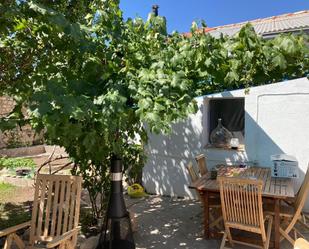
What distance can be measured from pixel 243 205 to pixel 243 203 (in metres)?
0.04

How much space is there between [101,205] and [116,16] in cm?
334

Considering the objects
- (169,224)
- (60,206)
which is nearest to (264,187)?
(169,224)

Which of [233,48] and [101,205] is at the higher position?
[233,48]

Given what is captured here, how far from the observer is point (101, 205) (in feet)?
19.6

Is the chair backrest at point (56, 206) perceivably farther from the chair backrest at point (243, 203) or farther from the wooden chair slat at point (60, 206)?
the chair backrest at point (243, 203)

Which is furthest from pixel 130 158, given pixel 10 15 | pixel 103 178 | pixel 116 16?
pixel 10 15

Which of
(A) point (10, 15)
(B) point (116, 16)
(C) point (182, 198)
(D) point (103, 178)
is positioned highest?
(B) point (116, 16)

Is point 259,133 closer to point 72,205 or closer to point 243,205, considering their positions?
point 243,205

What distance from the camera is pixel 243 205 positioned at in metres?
4.68

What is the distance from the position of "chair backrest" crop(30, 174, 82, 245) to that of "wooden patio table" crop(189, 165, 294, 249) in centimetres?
200

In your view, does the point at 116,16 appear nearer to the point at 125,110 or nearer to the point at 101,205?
the point at 125,110

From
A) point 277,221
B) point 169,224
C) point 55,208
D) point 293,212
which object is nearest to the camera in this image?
point 55,208

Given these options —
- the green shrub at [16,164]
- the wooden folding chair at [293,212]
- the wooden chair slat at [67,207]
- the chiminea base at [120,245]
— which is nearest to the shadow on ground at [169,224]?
the wooden folding chair at [293,212]

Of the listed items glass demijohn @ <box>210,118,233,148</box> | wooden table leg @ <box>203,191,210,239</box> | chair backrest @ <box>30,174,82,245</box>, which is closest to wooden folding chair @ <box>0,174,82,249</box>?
chair backrest @ <box>30,174,82,245</box>
